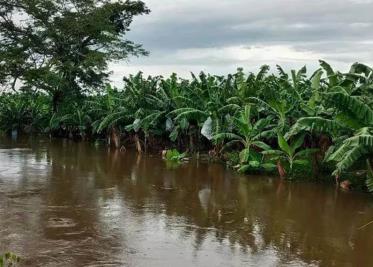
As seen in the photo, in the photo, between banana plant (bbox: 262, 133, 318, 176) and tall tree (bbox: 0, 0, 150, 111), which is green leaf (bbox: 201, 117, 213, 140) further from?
tall tree (bbox: 0, 0, 150, 111)

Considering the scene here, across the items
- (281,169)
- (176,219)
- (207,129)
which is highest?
(207,129)

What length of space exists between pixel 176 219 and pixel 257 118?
898 cm

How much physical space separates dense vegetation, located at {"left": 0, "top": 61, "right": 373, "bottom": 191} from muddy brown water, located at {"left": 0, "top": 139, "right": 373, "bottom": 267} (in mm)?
949

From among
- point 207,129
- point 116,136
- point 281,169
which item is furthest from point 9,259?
point 116,136

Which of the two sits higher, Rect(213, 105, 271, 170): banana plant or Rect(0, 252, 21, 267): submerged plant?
Rect(213, 105, 271, 170): banana plant

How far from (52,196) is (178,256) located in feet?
17.5

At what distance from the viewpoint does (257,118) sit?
61.3 ft

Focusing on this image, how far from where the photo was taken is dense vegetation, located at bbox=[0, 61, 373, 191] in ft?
40.9

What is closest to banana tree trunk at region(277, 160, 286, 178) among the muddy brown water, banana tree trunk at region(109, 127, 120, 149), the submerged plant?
the muddy brown water

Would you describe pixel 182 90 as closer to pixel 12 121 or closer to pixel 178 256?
pixel 178 256

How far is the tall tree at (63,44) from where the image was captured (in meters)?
28.3

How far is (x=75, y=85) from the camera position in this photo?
104 ft

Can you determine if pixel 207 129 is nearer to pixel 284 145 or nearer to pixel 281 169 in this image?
pixel 281 169

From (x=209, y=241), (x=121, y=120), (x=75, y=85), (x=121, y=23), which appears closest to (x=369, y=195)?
(x=209, y=241)
